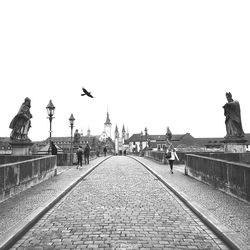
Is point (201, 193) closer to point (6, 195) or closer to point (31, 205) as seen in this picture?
point (31, 205)

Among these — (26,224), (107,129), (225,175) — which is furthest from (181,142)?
(26,224)

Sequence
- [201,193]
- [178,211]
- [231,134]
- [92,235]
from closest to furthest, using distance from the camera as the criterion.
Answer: [92,235] < [178,211] < [201,193] < [231,134]

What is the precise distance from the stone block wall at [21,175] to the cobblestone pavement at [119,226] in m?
1.50

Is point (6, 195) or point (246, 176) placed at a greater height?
point (246, 176)

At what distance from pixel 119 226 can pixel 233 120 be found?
46.3 ft

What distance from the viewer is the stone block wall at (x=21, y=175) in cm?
703

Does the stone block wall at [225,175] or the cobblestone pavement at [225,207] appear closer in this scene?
the cobblestone pavement at [225,207]

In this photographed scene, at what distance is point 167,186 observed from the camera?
9.97 metres

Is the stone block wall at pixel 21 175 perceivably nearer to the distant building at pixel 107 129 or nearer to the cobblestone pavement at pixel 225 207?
the cobblestone pavement at pixel 225 207

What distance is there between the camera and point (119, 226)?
5176 mm

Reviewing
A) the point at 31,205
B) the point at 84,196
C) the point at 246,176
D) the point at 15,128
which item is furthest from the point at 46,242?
the point at 15,128

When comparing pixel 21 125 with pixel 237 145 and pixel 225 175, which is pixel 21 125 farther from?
pixel 237 145

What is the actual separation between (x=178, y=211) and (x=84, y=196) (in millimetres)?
3162

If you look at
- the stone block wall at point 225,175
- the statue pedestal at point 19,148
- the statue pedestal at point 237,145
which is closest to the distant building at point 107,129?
the statue pedestal at point 237,145
